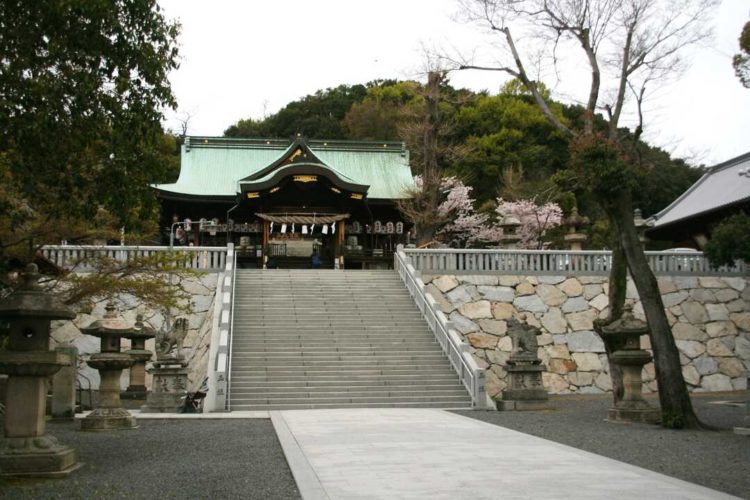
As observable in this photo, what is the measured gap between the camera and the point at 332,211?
97.3 feet

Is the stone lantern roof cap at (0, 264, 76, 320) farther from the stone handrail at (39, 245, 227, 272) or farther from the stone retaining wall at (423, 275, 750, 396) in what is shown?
the stone retaining wall at (423, 275, 750, 396)

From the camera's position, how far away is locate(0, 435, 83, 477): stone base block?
722 cm

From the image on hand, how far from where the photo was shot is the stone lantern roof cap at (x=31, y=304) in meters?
7.61

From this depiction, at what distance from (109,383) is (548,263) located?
13.5m

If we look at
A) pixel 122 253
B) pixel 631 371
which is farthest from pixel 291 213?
pixel 631 371

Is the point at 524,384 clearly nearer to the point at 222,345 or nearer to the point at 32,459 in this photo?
the point at 222,345

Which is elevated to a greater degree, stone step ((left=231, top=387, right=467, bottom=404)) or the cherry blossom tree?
the cherry blossom tree

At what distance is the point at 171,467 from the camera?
7934 millimetres

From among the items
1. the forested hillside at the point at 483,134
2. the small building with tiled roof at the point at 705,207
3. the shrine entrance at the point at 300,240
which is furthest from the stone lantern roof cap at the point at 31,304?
the forested hillside at the point at 483,134

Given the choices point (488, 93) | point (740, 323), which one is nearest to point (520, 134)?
point (488, 93)

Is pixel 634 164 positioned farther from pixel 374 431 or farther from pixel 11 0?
pixel 11 0

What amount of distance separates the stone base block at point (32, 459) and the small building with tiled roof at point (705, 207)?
19.9m

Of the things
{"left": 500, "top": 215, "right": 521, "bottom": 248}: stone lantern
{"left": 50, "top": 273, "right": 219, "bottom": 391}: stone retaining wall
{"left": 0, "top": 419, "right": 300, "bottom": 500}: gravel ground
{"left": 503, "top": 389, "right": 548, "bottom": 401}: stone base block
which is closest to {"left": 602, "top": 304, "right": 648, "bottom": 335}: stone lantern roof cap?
{"left": 503, "top": 389, "right": 548, "bottom": 401}: stone base block

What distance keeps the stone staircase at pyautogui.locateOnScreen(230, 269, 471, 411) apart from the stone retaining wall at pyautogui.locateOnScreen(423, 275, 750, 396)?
1924 millimetres
